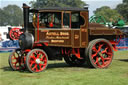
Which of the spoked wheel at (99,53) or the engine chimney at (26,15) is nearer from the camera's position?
the engine chimney at (26,15)

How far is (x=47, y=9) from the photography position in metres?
9.12

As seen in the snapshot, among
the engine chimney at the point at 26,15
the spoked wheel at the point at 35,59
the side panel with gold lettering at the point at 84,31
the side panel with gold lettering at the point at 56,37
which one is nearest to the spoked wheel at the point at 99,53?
the side panel with gold lettering at the point at 84,31

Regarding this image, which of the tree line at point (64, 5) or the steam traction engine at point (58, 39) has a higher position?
the tree line at point (64, 5)

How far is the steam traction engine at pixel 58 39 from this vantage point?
886 cm

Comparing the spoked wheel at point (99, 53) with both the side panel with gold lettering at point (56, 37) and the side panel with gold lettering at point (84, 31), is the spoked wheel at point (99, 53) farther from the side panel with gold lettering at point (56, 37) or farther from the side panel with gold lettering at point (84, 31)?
the side panel with gold lettering at point (56, 37)

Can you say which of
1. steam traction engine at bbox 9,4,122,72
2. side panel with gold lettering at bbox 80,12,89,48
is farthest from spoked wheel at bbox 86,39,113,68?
side panel with gold lettering at bbox 80,12,89,48

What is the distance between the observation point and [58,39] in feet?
30.3

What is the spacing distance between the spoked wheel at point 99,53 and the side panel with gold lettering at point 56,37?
2.79 ft

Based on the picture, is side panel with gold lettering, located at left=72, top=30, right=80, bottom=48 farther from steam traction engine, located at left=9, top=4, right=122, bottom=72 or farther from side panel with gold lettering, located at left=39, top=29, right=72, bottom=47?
side panel with gold lettering, located at left=39, top=29, right=72, bottom=47

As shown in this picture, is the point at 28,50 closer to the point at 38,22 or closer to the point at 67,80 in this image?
the point at 38,22

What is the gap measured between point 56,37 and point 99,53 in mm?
1827

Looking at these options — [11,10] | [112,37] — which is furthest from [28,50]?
[11,10]

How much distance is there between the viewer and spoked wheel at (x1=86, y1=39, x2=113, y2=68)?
31.2ft

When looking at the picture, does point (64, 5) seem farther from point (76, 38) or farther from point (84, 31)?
point (76, 38)
